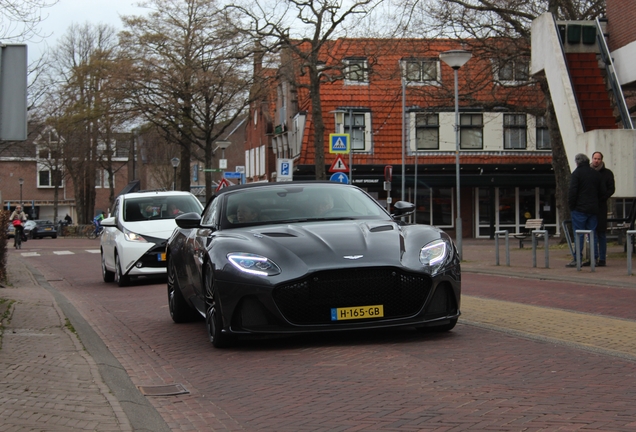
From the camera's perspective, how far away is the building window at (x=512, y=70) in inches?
1038

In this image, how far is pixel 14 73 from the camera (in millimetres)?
9086

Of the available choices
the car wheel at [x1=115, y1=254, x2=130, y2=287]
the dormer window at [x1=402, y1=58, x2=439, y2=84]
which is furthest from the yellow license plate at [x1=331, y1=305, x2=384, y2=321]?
the dormer window at [x1=402, y1=58, x2=439, y2=84]

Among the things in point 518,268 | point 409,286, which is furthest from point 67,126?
point 409,286

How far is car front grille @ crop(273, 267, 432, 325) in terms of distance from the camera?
7215 mm

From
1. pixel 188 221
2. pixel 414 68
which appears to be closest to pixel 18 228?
pixel 414 68

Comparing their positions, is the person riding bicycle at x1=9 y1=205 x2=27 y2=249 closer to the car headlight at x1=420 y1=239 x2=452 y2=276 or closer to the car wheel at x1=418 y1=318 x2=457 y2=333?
the car wheel at x1=418 y1=318 x2=457 y2=333

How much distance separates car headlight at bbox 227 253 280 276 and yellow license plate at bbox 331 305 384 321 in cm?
58

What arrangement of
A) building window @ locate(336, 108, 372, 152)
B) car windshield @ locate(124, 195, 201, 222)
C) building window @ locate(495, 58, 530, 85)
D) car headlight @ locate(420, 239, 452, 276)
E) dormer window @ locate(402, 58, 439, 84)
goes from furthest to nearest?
1. building window @ locate(336, 108, 372, 152)
2. dormer window @ locate(402, 58, 439, 84)
3. building window @ locate(495, 58, 530, 85)
4. car windshield @ locate(124, 195, 201, 222)
5. car headlight @ locate(420, 239, 452, 276)

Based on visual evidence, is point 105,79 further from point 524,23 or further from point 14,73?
point 14,73

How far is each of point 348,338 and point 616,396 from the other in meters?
2.92

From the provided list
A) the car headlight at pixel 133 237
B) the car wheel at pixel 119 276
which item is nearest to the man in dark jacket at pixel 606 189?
the car headlight at pixel 133 237

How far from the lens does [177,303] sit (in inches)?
397

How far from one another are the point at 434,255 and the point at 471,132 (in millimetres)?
37839

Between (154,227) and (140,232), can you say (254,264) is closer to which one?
(140,232)
